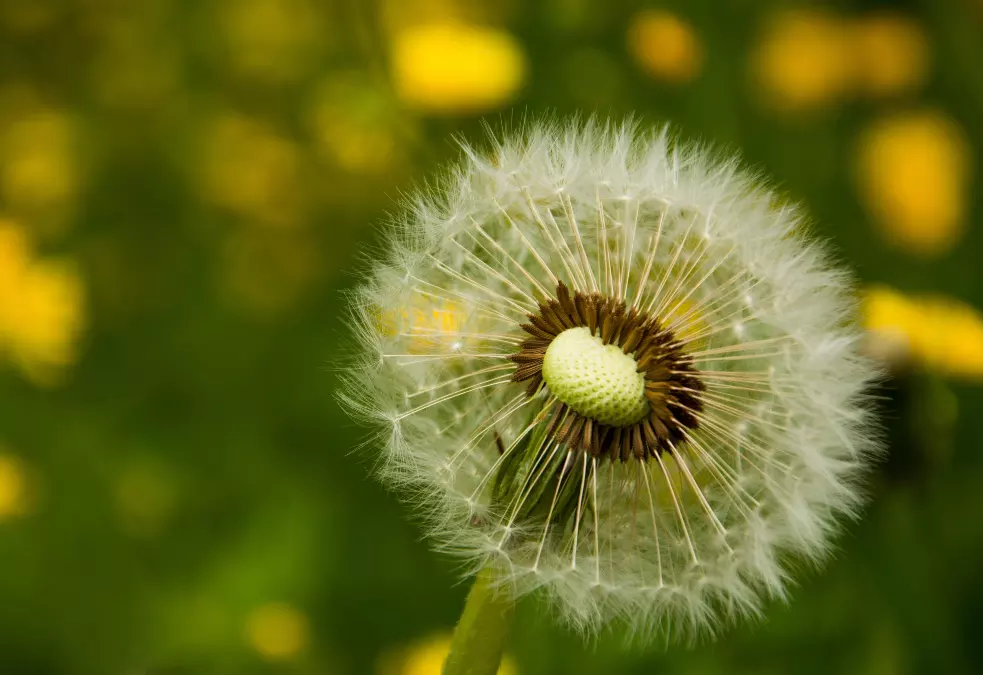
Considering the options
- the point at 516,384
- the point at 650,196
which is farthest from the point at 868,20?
the point at 516,384

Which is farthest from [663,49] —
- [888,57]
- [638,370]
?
[888,57]

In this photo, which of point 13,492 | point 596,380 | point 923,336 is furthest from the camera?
point 13,492

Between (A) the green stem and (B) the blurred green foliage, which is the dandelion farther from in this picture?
(B) the blurred green foliage

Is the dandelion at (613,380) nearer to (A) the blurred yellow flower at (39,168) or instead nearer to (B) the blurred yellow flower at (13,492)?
(B) the blurred yellow flower at (13,492)

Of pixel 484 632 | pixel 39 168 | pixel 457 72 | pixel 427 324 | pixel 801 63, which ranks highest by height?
pixel 801 63

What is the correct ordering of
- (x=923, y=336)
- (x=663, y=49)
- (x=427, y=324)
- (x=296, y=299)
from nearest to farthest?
(x=427, y=324) < (x=923, y=336) < (x=663, y=49) < (x=296, y=299)

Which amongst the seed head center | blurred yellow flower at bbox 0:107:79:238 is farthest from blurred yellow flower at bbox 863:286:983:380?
blurred yellow flower at bbox 0:107:79:238

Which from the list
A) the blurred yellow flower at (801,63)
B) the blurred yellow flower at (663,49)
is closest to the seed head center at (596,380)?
the blurred yellow flower at (663,49)

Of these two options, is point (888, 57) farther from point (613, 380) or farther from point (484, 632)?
point (484, 632)
